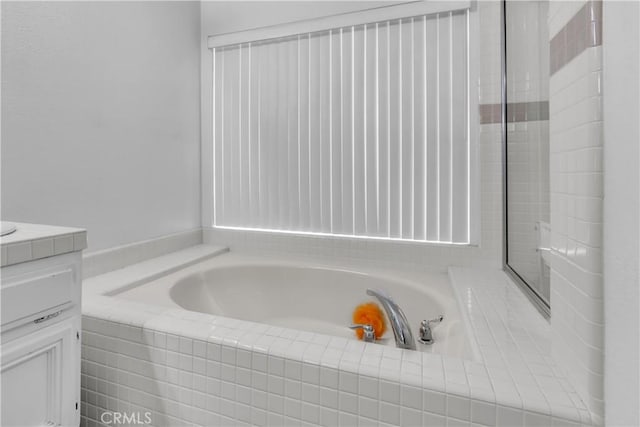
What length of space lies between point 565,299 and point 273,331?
77 centimetres

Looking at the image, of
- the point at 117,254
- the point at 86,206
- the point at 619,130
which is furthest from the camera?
the point at 117,254

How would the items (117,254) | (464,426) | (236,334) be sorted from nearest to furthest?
(464,426)
(236,334)
(117,254)

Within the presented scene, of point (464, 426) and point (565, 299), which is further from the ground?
point (565, 299)

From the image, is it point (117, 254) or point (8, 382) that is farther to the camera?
point (117, 254)

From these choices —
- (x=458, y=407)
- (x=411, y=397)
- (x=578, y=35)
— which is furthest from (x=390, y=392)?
(x=578, y=35)

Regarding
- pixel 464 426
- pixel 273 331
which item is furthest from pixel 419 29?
pixel 464 426

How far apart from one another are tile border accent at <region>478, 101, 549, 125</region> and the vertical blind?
9 cm

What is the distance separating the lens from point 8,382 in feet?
2.48

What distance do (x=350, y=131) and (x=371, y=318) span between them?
1083 millimetres

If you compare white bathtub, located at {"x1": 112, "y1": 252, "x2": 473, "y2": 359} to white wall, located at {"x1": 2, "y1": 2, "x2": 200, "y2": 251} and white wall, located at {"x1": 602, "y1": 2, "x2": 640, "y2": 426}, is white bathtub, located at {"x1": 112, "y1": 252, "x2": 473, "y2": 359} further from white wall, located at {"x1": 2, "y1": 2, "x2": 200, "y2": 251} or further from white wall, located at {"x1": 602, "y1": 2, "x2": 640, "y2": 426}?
white wall, located at {"x1": 602, "y1": 2, "x2": 640, "y2": 426}

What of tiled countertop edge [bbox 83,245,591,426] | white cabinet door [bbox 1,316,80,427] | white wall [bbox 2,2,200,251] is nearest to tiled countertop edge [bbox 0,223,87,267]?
white cabinet door [bbox 1,316,80,427]

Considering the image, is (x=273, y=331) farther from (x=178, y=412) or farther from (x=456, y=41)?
(x=456, y=41)

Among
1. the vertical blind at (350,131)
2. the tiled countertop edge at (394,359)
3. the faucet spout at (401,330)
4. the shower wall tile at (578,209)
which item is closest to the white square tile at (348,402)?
the tiled countertop edge at (394,359)

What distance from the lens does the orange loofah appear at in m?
1.52
